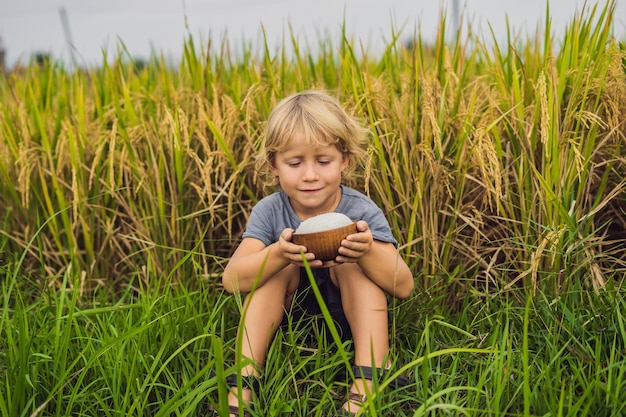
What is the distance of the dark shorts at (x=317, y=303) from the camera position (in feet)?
6.88

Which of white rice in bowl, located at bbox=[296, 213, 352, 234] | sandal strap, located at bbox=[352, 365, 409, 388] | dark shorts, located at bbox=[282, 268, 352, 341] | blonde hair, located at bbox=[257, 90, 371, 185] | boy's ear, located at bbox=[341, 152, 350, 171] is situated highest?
blonde hair, located at bbox=[257, 90, 371, 185]

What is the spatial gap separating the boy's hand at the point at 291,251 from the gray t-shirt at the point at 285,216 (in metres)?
0.26

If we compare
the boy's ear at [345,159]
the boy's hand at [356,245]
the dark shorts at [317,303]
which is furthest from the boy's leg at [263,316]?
the boy's ear at [345,159]

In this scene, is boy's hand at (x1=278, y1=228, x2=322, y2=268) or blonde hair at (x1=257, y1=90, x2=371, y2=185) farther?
blonde hair at (x1=257, y1=90, x2=371, y2=185)

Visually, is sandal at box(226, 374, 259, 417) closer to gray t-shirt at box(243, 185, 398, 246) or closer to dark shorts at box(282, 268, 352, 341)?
dark shorts at box(282, 268, 352, 341)

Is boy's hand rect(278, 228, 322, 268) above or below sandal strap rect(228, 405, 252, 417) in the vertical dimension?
above

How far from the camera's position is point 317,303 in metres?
2.13

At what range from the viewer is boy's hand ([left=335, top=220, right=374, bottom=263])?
1777 mm

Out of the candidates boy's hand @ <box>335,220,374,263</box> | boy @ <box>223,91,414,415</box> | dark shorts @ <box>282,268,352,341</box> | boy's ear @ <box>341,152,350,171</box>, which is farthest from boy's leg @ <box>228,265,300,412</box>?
boy's ear @ <box>341,152,350,171</box>

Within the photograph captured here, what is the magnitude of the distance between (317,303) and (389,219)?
1.59ft

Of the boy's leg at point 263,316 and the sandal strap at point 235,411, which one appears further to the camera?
the boy's leg at point 263,316

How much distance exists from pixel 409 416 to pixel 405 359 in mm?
306

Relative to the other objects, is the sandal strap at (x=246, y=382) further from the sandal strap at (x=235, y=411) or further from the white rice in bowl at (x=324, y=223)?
the white rice in bowl at (x=324, y=223)

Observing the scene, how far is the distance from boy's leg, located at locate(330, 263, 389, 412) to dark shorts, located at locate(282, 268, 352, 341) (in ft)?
0.42
